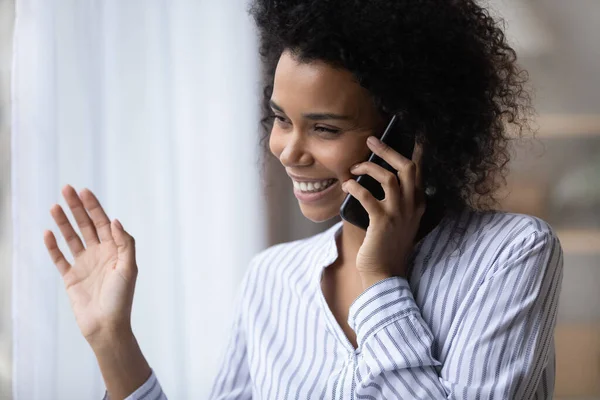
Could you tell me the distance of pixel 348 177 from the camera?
3.54 feet

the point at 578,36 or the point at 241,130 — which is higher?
the point at 578,36

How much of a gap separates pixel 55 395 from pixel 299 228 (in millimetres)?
807

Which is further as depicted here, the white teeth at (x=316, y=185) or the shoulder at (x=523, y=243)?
the white teeth at (x=316, y=185)

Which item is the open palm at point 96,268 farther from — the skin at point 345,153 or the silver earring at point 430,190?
the silver earring at point 430,190

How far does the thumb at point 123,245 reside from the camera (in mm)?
1107

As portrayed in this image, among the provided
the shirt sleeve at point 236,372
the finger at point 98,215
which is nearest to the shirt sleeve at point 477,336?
the shirt sleeve at point 236,372

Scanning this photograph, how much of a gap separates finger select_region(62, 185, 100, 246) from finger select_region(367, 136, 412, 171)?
1.59 feet

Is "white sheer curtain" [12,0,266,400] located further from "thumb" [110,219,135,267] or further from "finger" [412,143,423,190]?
"finger" [412,143,423,190]

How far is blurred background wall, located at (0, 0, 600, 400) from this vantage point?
6.50ft

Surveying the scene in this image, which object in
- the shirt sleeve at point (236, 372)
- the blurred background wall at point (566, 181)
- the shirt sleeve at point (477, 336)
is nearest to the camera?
the shirt sleeve at point (477, 336)

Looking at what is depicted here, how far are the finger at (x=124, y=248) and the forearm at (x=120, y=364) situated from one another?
11 cm

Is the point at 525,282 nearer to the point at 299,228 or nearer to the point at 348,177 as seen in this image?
the point at 348,177

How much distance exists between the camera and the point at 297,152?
1.06m

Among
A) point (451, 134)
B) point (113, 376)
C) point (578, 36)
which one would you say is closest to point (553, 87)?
point (578, 36)
